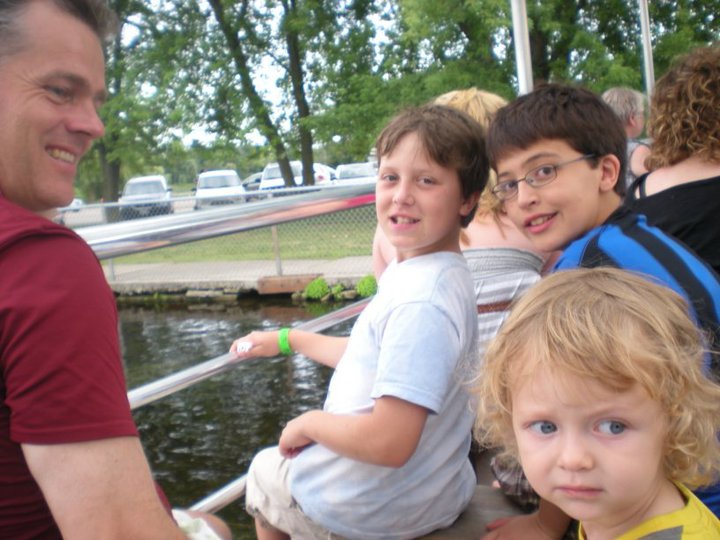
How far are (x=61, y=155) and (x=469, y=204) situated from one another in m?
0.85

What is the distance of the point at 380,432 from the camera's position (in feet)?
4.75

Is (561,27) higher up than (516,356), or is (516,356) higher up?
(561,27)

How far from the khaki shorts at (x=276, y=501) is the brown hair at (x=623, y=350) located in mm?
614

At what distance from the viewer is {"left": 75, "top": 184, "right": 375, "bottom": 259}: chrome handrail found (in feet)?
5.57

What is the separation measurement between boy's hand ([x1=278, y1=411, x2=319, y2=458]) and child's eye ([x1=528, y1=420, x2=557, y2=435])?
537mm

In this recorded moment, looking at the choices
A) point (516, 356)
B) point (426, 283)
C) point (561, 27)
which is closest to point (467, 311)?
point (426, 283)

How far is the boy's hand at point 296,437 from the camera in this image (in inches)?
63.2

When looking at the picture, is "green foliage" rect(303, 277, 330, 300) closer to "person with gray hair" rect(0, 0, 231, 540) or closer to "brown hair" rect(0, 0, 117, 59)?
"brown hair" rect(0, 0, 117, 59)

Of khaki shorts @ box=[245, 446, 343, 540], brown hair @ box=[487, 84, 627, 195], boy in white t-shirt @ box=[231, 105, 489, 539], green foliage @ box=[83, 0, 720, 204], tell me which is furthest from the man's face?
green foliage @ box=[83, 0, 720, 204]

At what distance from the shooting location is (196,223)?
190cm

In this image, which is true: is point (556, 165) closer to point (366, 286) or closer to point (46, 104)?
point (46, 104)

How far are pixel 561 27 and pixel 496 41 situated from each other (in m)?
1.15

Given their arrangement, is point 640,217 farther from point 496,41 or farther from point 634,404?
point 496,41

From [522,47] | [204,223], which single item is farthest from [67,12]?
[522,47]
